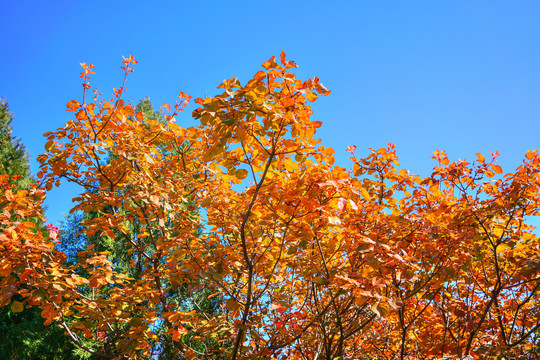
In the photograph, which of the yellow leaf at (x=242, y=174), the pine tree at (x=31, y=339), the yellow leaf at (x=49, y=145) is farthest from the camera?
the pine tree at (x=31, y=339)

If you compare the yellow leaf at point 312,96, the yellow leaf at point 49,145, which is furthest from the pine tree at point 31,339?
the yellow leaf at point 312,96

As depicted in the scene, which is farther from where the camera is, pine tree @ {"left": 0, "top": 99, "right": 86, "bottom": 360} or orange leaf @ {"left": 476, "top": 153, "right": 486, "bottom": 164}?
pine tree @ {"left": 0, "top": 99, "right": 86, "bottom": 360}

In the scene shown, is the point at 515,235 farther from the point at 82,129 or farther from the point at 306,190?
the point at 82,129

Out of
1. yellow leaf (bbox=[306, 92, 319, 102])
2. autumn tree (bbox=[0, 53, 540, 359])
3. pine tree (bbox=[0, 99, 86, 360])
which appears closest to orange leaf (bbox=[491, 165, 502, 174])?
autumn tree (bbox=[0, 53, 540, 359])

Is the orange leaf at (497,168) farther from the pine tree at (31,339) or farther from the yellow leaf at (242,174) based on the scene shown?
the pine tree at (31,339)

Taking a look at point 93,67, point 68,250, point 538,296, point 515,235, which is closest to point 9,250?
point 93,67

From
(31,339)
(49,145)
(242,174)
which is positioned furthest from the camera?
(31,339)

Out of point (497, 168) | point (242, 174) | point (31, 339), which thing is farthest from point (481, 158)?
point (31, 339)

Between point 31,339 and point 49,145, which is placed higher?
point 49,145

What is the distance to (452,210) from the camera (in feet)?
9.76

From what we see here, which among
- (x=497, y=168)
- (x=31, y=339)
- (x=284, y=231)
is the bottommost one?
(x=31, y=339)

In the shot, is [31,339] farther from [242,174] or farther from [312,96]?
[312,96]

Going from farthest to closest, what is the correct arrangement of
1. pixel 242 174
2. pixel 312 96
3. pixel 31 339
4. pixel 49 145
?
1. pixel 31 339
2. pixel 49 145
3. pixel 242 174
4. pixel 312 96

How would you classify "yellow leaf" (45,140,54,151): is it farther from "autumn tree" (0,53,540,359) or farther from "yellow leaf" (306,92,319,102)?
"yellow leaf" (306,92,319,102)
